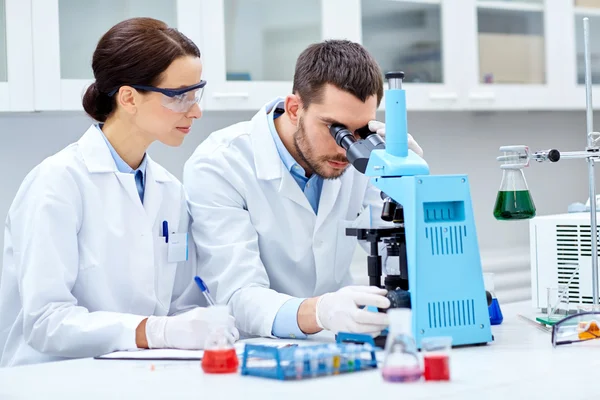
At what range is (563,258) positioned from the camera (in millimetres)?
2268

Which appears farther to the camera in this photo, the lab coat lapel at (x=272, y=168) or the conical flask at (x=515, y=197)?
the lab coat lapel at (x=272, y=168)

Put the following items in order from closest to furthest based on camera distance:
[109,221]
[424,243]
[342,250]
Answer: [424,243] → [109,221] → [342,250]

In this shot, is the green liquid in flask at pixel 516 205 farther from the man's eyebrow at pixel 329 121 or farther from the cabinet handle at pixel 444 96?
the cabinet handle at pixel 444 96

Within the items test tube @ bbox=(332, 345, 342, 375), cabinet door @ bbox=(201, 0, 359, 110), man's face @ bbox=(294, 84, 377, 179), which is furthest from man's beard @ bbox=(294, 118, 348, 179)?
test tube @ bbox=(332, 345, 342, 375)

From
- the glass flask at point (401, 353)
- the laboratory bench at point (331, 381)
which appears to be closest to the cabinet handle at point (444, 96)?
the laboratory bench at point (331, 381)

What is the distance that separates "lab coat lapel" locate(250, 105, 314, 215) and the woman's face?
26cm

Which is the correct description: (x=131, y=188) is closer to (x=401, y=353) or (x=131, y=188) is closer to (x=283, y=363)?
(x=283, y=363)

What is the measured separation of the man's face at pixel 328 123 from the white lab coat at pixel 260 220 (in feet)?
0.30

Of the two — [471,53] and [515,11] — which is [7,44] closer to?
[471,53]

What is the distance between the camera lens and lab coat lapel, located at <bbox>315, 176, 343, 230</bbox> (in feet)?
7.93

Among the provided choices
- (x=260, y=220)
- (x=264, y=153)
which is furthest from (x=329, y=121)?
(x=260, y=220)

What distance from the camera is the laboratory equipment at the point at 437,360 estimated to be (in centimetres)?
143

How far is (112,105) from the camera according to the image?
7.29 ft

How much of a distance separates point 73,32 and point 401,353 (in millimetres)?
1811
